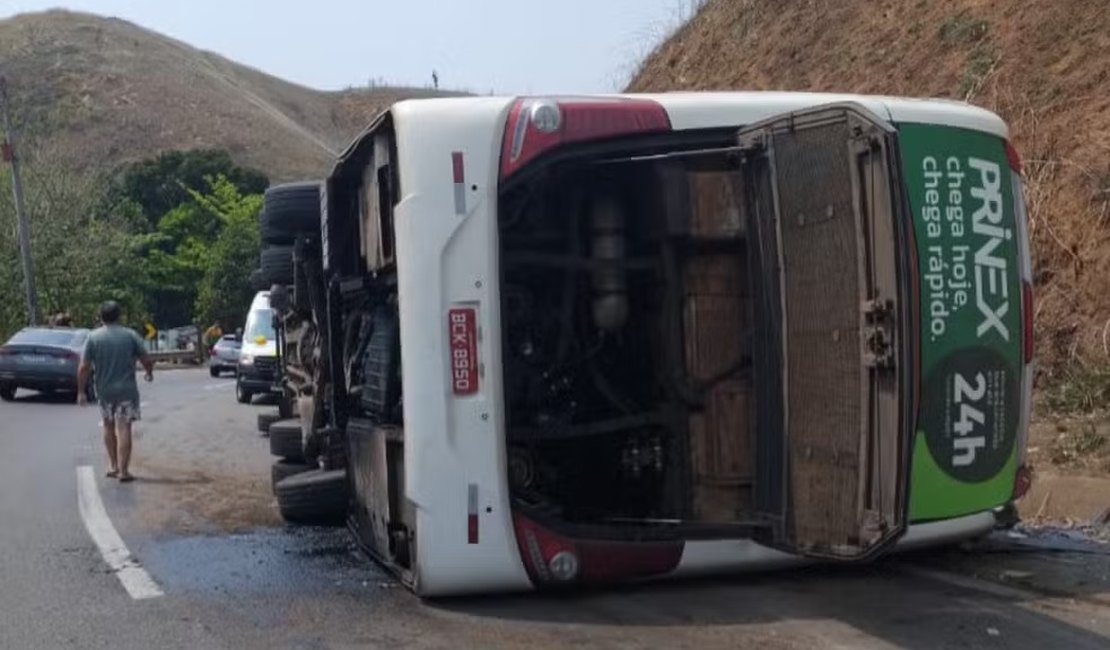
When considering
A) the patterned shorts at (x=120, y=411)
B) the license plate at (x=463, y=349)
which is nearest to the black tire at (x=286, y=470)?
the patterned shorts at (x=120, y=411)

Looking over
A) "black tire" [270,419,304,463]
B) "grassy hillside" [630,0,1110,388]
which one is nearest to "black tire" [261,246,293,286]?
"black tire" [270,419,304,463]

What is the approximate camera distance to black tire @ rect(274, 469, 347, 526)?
8.98 meters

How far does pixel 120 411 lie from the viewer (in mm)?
12781

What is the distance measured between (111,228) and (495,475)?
49.4 meters

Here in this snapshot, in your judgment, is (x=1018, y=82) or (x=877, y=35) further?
(x=877, y=35)

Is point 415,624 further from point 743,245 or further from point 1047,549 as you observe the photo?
point 1047,549

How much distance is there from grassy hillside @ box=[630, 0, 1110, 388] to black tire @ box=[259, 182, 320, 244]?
19.1 feet

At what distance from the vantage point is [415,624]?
6629mm

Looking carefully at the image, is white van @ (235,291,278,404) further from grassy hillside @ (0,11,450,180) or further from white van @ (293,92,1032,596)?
grassy hillside @ (0,11,450,180)

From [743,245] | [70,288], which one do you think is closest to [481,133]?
[743,245]

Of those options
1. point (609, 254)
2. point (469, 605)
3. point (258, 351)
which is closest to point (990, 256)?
point (609, 254)

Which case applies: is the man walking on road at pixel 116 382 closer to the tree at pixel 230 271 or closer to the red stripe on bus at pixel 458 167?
the red stripe on bus at pixel 458 167

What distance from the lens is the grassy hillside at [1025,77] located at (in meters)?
11.7

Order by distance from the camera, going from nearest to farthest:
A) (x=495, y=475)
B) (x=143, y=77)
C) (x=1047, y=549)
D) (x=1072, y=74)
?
(x=495, y=475) < (x=1047, y=549) < (x=1072, y=74) < (x=143, y=77)
